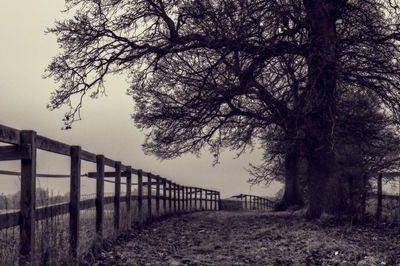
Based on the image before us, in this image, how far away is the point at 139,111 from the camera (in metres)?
18.1

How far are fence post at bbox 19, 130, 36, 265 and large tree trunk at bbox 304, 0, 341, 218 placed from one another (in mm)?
6768

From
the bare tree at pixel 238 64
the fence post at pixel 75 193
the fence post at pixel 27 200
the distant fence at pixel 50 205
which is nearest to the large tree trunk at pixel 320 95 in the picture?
the bare tree at pixel 238 64

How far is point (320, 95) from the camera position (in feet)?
40.3

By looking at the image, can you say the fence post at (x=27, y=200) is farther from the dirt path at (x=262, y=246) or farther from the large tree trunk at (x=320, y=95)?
the large tree trunk at (x=320, y=95)

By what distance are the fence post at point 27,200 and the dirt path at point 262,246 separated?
1310 mm

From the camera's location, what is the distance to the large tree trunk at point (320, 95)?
11656 mm

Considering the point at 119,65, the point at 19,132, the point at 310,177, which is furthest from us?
the point at 119,65

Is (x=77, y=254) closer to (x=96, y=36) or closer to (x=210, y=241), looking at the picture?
(x=210, y=241)

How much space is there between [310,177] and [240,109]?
338 cm

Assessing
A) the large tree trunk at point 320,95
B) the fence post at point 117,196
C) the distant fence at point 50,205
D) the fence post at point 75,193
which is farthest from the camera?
the large tree trunk at point 320,95

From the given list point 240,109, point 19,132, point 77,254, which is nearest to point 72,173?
point 77,254

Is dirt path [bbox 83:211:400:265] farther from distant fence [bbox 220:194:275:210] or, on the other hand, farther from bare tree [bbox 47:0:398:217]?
distant fence [bbox 220:194:275:210]

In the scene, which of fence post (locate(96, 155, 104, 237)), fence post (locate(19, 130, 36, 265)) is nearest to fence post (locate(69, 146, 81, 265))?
fence post (locate(96, 155, 104, 237))

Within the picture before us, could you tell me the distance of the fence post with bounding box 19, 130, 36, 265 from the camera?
5617 mm
